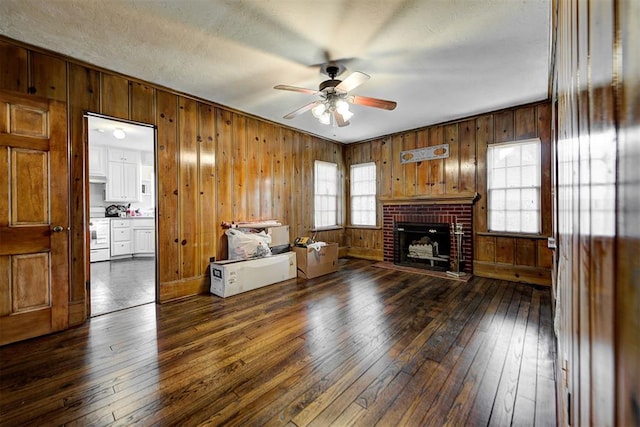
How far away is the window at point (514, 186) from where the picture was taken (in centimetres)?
393

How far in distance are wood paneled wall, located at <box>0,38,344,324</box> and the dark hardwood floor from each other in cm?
70

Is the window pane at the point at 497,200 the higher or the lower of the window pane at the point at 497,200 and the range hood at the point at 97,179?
the lower

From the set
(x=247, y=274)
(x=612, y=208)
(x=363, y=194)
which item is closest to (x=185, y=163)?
(x=247, y=274)

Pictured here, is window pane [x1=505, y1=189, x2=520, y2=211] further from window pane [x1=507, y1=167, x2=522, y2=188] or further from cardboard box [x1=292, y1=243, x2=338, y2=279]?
cardboard box [x1=292, y1=243, x2=338, y2=279]

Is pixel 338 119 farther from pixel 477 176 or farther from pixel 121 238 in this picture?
pixel 121 238

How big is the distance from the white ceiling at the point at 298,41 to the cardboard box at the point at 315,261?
2330 millimetres

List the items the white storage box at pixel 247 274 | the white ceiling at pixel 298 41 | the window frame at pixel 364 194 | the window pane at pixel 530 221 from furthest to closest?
1. the window frame at pixel 364 194
2. the window pane at pixel 530 221
3. the white storage box at pixel 247 274
4. the white ceiling at pixel 298 41

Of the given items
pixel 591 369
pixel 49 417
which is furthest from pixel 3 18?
pixel 591 369

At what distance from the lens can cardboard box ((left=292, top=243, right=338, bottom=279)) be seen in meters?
4.27

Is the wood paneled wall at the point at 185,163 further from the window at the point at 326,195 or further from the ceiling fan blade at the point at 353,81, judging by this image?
the ceiling fan blade at the point at 353,81

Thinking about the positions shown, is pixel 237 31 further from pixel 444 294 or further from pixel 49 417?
pixel 444 294

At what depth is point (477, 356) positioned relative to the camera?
2061 mm

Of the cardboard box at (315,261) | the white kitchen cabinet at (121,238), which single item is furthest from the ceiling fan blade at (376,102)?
the white kitchen cabinet at (121,238)

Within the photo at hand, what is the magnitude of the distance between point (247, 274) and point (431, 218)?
3251mm
